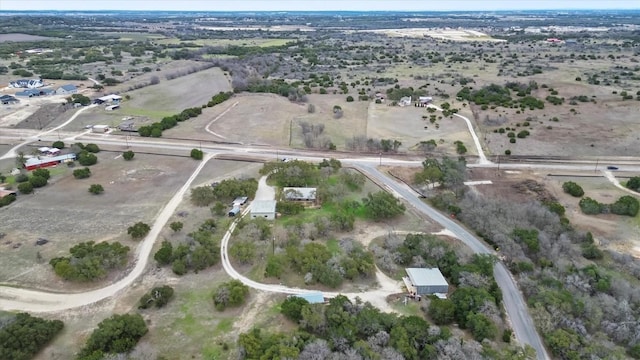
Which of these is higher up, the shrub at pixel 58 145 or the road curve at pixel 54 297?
the shrub at pixel 58 145

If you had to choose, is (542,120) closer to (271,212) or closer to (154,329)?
(271,212)

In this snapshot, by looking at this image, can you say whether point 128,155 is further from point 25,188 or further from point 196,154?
point 25,188

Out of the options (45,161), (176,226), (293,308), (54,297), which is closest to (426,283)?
(293,308)

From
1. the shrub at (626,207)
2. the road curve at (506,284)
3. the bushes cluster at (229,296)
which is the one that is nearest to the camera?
the road curve at (506,284)

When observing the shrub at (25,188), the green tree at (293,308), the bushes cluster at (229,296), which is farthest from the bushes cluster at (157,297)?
the shrub at (25,188)

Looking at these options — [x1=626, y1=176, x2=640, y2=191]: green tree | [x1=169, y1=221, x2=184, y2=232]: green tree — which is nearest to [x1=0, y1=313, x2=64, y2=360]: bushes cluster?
[x1=169, y1=221, x2=184, y2=232]: green tree

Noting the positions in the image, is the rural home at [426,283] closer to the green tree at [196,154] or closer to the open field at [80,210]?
the open field at [80,210]

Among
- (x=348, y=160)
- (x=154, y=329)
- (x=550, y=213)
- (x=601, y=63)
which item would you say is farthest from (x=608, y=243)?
(x=601, y=63)
